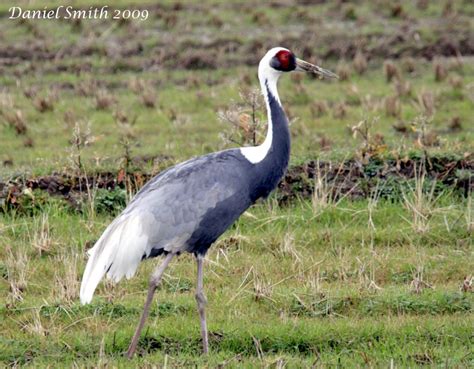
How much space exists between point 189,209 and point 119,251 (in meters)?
0.60

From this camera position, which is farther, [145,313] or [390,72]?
[390,72]

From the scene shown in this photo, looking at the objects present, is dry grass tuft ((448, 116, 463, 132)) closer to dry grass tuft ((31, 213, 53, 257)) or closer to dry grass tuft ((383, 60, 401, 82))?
dry grass tuft ((383, 60, 401, 82))

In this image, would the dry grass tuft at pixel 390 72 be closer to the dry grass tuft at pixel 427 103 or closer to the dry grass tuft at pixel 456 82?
the dry grass tuft at pixel 456 82

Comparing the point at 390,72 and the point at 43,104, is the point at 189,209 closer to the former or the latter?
the point at 43,104

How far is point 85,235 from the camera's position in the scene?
9734 mm

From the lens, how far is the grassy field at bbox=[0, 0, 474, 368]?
24.6ft

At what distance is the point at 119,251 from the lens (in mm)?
7484

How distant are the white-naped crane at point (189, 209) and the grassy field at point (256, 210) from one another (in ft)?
1.60

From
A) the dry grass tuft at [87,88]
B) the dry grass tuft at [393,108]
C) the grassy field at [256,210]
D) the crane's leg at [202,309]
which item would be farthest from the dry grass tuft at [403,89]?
the crane's leg at [202,309]

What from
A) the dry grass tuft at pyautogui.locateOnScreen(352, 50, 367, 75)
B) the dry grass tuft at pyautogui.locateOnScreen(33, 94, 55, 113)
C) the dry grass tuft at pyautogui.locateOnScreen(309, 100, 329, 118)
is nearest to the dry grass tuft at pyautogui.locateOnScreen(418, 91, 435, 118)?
the dry grass tuft at pyautogui.locateOnScreen(309, 100, 329, 118)

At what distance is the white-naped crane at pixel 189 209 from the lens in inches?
295

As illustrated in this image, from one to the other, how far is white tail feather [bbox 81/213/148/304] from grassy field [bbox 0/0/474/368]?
0.48 m

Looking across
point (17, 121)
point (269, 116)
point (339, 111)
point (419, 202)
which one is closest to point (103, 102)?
point (17, 121)

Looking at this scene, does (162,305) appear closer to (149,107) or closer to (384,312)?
(384,312)
